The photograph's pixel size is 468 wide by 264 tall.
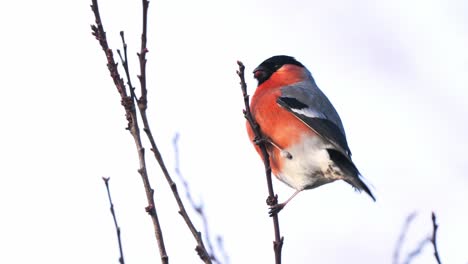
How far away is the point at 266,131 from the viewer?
15.8 ft

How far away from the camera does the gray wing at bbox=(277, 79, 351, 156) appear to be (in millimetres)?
4828

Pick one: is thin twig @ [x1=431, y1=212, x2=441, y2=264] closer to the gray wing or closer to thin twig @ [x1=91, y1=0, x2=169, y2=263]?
thin twig @ [x1=91, y1=0, x2=169, y2=263]

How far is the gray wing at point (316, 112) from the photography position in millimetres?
4828

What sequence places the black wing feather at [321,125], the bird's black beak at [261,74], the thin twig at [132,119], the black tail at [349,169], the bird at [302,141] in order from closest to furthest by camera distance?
the thin twig at [132,119] → the black tail at [349,169] → the bird at [302,141] → the black wing feather at [321,125] → the bird's black beak at [261,74]

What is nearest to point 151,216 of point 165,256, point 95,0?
point 165,256

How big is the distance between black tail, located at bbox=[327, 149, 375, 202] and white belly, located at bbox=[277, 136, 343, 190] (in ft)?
0.12

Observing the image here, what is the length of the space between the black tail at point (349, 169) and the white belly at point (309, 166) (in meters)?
0.04

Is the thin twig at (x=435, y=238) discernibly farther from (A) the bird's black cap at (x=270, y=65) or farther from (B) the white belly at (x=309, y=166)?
(A) the bird's black cap at (x=270, y=65)

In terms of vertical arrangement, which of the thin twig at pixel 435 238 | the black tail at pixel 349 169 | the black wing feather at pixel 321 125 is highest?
the black wing feather at pixel 321 125

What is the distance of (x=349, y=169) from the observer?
465cm

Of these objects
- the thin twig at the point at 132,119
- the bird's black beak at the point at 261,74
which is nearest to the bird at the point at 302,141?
the bird's black beak at the point at 261,74

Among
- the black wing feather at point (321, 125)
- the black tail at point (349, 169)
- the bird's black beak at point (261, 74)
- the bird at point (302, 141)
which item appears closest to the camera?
the black tail at point (349, 169)

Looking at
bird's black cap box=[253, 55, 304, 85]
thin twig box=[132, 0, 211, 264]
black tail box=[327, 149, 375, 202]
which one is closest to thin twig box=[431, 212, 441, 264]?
thin twig box=[132, 0, 211, 264]

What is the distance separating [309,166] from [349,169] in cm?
26
